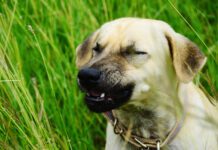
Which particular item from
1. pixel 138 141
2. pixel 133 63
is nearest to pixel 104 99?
pixel 133 63

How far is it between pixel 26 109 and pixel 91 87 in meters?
0.42

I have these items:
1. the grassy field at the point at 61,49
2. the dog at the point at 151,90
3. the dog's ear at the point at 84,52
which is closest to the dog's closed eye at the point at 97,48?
the dog at the point at 151,90

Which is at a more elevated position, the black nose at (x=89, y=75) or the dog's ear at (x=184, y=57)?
the black nose at (x=89, y=75)

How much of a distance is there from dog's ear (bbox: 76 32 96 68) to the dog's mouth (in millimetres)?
514

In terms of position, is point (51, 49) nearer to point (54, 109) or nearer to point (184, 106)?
point (54, 109)

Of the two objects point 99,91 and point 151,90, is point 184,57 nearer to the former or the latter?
point 151,90

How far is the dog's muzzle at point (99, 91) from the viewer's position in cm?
361

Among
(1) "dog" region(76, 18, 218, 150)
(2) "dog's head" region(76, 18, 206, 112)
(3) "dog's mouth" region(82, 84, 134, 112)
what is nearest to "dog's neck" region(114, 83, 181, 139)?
(1) "dog" region(76, 18, 218, 150)

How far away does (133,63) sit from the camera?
12.6 feet

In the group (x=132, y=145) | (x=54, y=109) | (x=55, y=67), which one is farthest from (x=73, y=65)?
(x=132, y=145)

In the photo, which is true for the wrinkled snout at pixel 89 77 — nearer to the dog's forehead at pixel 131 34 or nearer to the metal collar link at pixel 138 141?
the dog's forehead at pixel 131 34

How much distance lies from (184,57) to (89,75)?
616 millimetres

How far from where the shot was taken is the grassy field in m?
4.10

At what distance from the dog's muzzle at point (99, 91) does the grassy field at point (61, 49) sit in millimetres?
317
